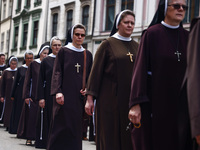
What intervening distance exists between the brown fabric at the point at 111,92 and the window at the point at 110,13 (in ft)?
60.8

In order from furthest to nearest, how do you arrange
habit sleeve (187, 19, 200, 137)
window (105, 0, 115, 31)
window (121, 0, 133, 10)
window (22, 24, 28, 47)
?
window (22, 24, 28, 47)
window (105, 0, 115, 31)
window (121, 0, 133, 10)
habit sleeve (187, 19, 200, 137)

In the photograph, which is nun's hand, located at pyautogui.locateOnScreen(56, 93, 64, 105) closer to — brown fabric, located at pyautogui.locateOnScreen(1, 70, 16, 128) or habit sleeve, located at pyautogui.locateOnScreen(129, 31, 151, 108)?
habit sleeve, located at pyautogui.locateOnScreen(129, 31, 151, 108)

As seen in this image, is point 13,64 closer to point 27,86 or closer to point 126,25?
point 27,86


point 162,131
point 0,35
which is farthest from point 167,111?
point 0,35

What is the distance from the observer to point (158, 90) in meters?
4.29

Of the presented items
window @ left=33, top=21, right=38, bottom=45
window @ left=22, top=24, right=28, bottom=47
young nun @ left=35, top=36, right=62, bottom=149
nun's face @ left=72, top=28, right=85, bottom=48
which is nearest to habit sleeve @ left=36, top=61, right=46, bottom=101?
young nun @ left=35, top=36, right=62, bottom=149

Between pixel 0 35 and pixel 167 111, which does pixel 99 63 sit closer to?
pixel 167 111

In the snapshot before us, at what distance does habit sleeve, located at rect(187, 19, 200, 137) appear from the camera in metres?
3.08

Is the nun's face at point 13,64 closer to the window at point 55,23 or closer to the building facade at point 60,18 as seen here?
the building facade at point 60,18

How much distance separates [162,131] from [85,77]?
3457mm

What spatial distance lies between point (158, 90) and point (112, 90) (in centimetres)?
123

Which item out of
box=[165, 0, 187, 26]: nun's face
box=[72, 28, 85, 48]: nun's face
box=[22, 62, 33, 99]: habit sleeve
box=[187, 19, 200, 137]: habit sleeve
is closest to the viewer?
box=[187, 19, 200, 137]: habit sleeve

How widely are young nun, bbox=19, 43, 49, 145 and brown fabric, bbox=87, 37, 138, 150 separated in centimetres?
493

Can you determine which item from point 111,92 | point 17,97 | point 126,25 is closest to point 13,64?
point 17,97
